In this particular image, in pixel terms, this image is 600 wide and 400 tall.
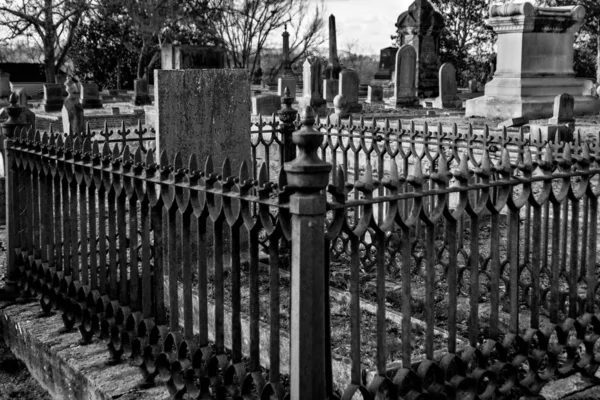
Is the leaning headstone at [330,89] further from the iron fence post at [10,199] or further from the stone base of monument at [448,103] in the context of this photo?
the iron fence post at [10,199]

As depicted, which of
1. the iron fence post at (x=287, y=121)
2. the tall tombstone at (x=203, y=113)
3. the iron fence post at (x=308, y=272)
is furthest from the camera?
the iron fence post at (x=287, y=121)

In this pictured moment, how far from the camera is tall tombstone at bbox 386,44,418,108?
24.5 metres

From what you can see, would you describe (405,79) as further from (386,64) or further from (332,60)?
(386,64)

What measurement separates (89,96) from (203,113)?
85.9 ft

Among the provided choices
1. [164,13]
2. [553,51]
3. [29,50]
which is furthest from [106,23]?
[553,51]

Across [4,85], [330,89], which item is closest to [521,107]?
[330,89]

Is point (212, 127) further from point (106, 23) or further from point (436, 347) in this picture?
point (106, 23)

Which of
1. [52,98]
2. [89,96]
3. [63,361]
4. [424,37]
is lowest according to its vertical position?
[63,361]

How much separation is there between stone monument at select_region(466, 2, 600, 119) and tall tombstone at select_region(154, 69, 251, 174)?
11952 millimetres

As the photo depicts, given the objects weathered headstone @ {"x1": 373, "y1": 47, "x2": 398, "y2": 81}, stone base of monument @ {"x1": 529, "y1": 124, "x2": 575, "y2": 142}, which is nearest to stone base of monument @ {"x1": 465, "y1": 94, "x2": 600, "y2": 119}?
stone base of monument @ {"x1": 529, "y1": 124, "x2": 575, "y2": 142}

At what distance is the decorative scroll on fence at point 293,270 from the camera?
8.96 feet

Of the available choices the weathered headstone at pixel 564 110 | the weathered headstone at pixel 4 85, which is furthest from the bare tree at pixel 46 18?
the weathered headstone at pixel 564 110

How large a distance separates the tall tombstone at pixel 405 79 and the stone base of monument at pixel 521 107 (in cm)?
687

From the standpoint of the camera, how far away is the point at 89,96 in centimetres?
3048
